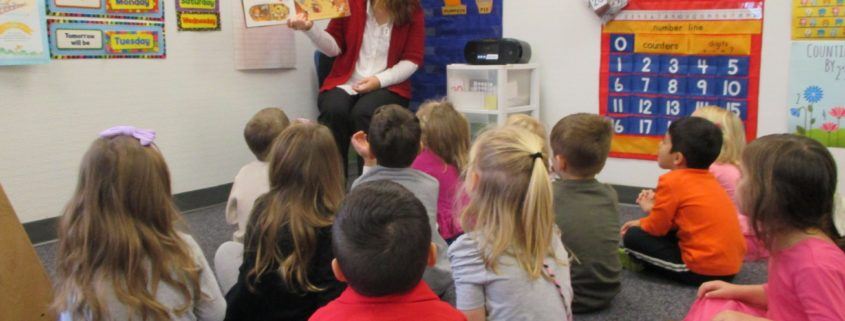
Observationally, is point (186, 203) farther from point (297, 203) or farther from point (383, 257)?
point (383, 257)

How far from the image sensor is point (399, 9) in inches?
156

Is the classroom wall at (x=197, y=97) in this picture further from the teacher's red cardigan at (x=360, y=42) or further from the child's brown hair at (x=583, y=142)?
the child's brown hair at (x=583, y=142)

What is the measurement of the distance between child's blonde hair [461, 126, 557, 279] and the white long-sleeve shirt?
2.34 meters

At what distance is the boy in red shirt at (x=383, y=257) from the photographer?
112 cm

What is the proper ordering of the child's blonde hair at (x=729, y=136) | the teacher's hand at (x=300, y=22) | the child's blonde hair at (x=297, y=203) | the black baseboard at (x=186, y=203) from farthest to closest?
the teacher's hand at (x=300, y=22), the black baseboard at (x=186, y=203), the child's blonde hair at (x=729, y=136), the child's blonde hair at (x=297, y=203)

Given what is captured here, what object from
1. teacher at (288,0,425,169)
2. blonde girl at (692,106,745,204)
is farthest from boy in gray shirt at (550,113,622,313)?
teacher at (288,0,425,169)

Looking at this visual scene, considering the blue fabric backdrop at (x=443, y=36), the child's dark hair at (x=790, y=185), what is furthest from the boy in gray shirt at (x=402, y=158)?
the blue fabric backdrop at (x=443, y=36)

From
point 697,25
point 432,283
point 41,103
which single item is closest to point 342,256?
point 432,283

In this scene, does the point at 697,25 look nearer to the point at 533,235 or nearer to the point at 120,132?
the point at 533,235

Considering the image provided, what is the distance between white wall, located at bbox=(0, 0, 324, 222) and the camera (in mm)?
3188

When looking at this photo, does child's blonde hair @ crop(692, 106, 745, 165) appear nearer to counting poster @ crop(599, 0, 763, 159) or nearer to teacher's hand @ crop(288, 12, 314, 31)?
counting poster @ crop(599, 0, 763, 159)

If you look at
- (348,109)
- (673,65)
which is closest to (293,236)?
(348,109)

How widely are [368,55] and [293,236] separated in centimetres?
245

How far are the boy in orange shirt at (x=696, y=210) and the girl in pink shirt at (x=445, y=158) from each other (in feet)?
2.44
